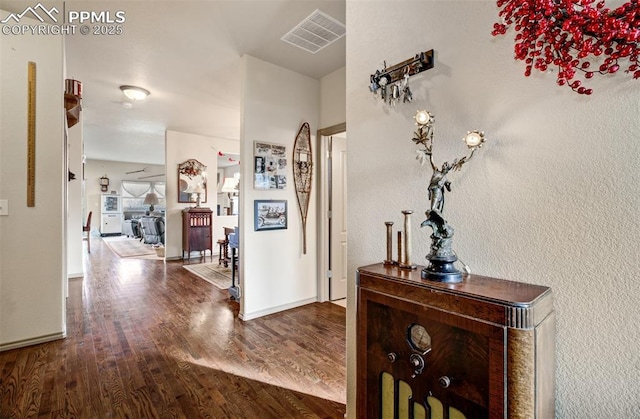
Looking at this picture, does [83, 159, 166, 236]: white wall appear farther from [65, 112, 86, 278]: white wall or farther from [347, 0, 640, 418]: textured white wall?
[347, 0, 640, 418]: textured white wall

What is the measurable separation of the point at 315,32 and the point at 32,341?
3.65 meters

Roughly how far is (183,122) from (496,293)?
19.7 ft

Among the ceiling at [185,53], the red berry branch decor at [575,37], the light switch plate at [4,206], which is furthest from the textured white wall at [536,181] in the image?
the light switch plate at [4,206]

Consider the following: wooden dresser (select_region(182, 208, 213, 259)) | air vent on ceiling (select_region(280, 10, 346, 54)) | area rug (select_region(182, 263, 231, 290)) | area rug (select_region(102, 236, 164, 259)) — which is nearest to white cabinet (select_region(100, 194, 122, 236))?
area rug (select_region(102, 236, 164, 259))

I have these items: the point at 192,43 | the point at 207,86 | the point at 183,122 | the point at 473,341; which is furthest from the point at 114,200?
the point at 473,341

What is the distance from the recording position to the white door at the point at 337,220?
377 cm

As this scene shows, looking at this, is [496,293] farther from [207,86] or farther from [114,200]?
[114,200]

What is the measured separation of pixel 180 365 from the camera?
7.21 ft

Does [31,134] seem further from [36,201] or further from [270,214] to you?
[270,214]

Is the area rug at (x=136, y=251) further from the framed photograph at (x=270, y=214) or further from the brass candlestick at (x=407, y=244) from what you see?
the brass candlestick at (x=407, y=244)

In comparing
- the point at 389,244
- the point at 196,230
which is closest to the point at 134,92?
the point at 196,230

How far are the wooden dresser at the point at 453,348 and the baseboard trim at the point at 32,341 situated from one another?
9.50 ft

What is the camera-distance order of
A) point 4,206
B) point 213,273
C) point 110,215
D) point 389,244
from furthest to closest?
point 110,215, point 213,273, point 4,206, point 389,244

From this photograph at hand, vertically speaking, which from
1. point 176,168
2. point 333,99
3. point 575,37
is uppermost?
point 333,99
